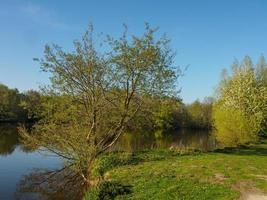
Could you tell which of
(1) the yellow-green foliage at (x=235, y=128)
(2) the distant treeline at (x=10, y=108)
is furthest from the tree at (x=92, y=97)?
(2) the distant treeline at (x=10, y=108)

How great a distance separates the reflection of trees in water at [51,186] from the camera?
25.6 metres

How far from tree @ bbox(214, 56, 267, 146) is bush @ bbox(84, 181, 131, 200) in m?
32.4

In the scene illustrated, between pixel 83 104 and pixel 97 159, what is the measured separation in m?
4.80

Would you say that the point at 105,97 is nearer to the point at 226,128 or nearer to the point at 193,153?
the point at 193,153

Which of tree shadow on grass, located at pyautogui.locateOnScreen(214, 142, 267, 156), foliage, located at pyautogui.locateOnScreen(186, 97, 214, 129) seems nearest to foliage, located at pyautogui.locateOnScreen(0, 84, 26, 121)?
foliage, located at pyautogui.locateOnScreen(186, 97, 214, 129)

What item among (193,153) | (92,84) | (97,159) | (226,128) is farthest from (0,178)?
(226,128)

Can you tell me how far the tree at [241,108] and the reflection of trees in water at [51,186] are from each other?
26328 millimetres

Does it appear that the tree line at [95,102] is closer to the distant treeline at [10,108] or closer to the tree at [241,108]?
the tree at [241,108]

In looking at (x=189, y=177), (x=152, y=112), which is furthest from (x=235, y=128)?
(x=189, y=177)

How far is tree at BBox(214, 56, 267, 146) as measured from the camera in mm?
49938

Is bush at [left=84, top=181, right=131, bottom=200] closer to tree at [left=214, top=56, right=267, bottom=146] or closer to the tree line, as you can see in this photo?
the tree line

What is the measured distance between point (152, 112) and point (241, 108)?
25198mm

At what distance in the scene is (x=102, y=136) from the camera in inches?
1233

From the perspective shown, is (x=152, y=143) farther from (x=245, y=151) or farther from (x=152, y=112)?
(x=152, y=112)
